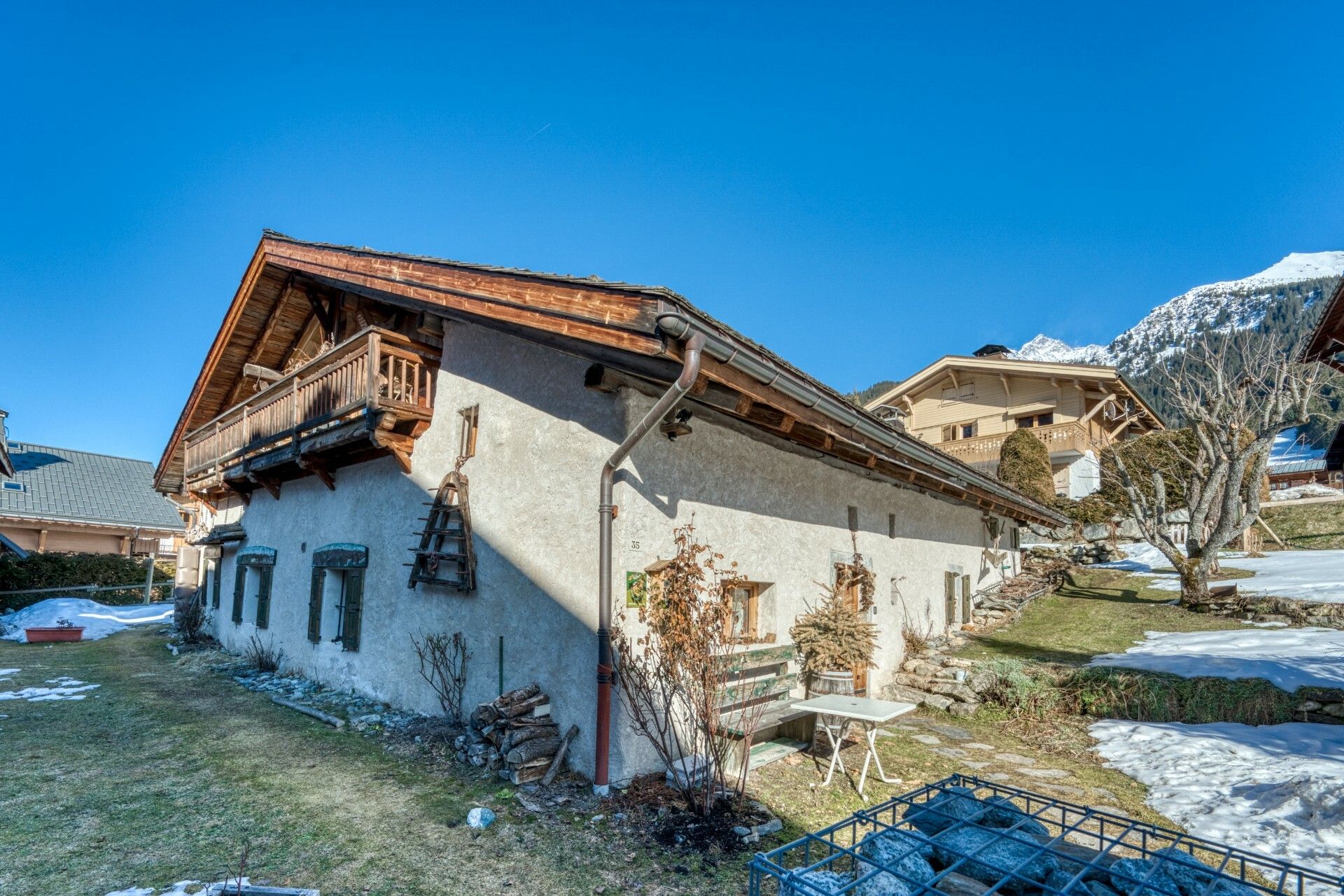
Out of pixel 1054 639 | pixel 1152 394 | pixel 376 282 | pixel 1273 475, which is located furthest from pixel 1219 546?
pixel 1152 394

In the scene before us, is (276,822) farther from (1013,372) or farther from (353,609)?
(1013,372)

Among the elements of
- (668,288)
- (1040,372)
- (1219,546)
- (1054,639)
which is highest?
(1040,372)

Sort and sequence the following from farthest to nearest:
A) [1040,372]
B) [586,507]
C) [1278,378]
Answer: [1040,372] → [1278,378] → [586,507]

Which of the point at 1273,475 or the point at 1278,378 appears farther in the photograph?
the point at 1273,475

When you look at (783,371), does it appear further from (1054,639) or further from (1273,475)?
(1273,475)

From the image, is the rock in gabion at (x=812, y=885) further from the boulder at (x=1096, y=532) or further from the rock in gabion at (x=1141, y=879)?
the boulder at (x=1096, y=532)

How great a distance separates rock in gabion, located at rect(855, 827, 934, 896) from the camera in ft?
7.91

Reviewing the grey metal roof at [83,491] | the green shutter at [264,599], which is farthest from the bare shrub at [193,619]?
the grey metal roof at [83,491]

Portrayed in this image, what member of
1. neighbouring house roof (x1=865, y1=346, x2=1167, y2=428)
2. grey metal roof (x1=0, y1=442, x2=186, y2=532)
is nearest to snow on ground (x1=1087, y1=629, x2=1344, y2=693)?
neighbouring house roof (x1=865, y1=346, x2=1167, y2=428)

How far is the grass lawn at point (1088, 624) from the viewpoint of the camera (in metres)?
10.6

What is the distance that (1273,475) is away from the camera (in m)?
38.8

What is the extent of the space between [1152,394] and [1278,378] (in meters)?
56.9

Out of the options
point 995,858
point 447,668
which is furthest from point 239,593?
point 995,858

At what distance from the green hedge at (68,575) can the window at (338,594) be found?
15.8 m
